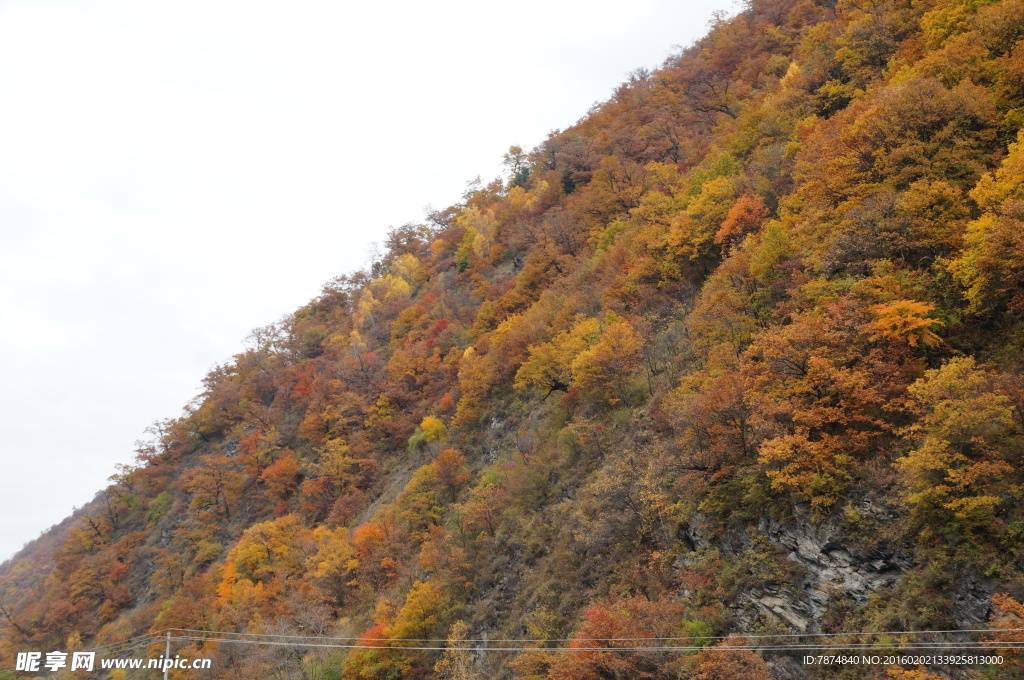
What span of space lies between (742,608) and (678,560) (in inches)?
134

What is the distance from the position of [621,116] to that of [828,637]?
210 feet

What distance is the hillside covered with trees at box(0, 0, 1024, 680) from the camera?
16.0 m

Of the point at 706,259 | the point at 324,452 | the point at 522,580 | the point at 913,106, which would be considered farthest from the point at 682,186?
the point at 324,452

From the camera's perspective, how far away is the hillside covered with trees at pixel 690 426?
16.0 m

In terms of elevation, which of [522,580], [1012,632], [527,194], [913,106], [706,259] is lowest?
[522,580]

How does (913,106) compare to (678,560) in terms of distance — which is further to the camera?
(913,106)

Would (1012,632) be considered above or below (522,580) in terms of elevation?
above

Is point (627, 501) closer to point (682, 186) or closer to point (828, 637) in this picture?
point (828, 637)

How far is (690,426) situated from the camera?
875 inches

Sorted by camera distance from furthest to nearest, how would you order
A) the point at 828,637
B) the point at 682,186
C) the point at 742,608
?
the point at 682,186 < the point at 742,608 < the point at 828,637

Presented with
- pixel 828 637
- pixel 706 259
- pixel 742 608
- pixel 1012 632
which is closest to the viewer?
pixel 1012 632

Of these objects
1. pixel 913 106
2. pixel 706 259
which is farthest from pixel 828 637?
pixel 706 259

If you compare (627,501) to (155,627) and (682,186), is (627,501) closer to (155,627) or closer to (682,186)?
(682,186)

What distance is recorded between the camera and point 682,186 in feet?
148
